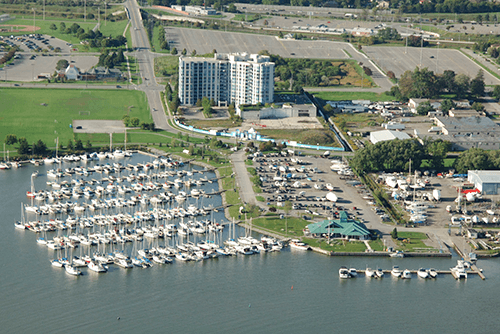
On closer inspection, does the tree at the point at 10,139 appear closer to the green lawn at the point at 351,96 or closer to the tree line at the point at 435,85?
the green lawn at the point at 351,96

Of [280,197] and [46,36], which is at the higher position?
[46,36]

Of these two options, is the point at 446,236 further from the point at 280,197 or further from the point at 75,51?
the point at 75,51

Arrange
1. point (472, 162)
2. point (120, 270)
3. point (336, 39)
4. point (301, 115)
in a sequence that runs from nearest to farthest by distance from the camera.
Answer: point (120, 270)
point (472, 162)
point (301, 115)
point (336, 39)

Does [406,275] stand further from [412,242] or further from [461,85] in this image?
[461,85]

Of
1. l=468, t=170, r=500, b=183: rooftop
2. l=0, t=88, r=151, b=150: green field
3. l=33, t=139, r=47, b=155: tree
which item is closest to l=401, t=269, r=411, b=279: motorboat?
l=468, t=170, r=500, b=183: rooftop

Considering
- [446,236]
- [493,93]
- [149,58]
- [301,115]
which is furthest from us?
[149,58]

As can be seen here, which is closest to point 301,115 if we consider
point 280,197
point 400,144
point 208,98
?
point 208,98

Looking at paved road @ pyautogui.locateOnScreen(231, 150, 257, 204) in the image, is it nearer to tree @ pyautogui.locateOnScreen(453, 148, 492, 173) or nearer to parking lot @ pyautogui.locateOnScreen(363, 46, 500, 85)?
tree @ pyautogui.locateOnScreen(453, 148, 492, 173)
